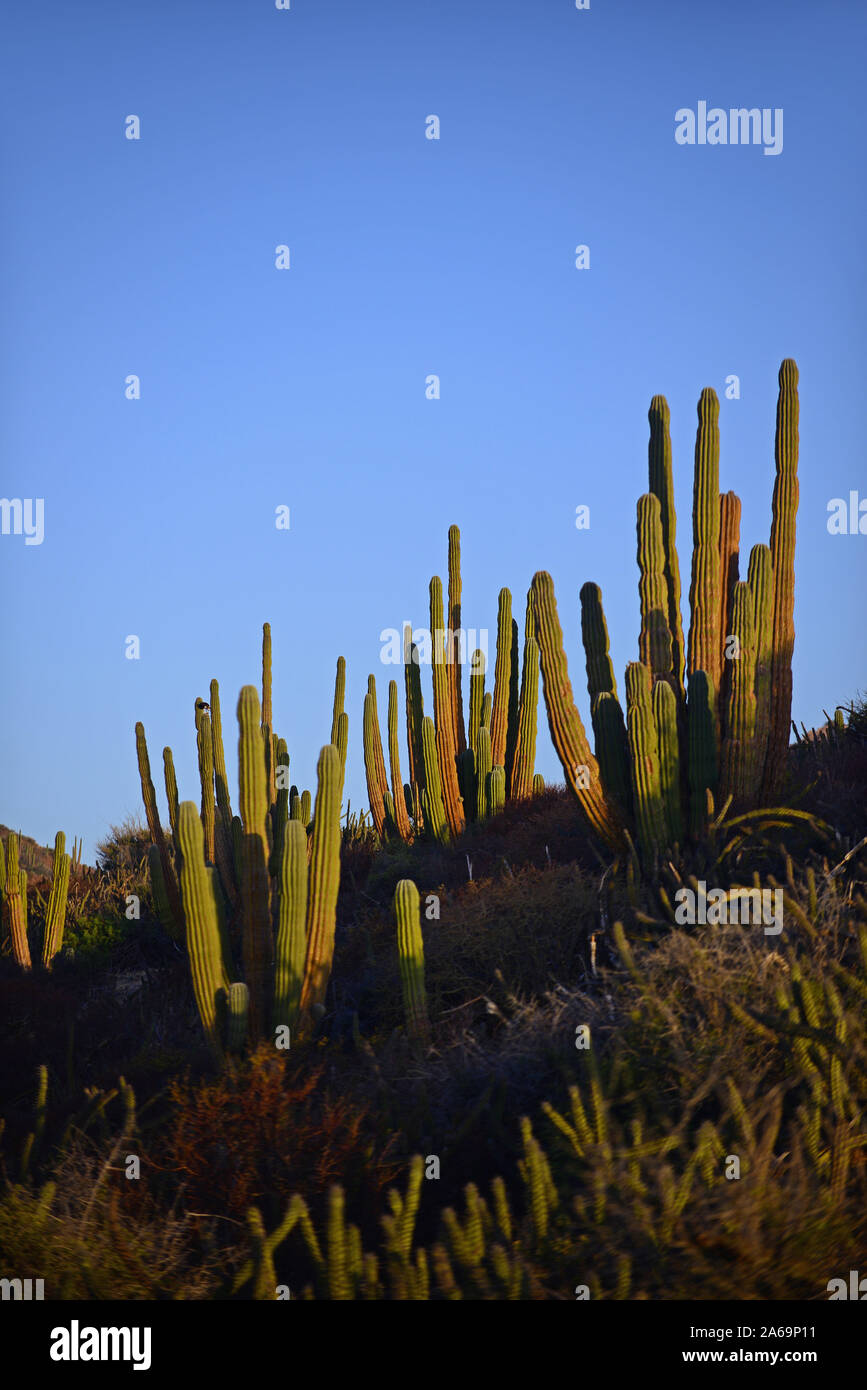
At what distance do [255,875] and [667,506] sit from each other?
4.58 meters

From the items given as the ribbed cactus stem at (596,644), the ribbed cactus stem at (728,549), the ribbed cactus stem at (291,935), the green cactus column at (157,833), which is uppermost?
the ribbed cactus stem at (728,549)

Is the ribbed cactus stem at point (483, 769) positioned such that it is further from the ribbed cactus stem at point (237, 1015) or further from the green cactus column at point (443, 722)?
the ribbed cactus stem at point (237, 1015)

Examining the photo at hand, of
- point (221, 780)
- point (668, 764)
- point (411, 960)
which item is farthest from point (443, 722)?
point (411, 960)

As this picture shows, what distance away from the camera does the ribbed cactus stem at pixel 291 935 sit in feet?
22.0

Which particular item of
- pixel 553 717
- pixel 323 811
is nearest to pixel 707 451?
pixel 553 717

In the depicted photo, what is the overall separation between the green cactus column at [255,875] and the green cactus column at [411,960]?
0.86 meters

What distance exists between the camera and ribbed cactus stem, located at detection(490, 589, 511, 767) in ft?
41.6

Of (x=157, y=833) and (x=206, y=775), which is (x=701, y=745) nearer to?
(x=206, y=775)

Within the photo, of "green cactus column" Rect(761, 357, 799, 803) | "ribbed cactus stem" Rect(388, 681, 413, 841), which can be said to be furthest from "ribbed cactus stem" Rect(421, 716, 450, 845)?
"green cactus column" Rect(761, 357, 799, 803)

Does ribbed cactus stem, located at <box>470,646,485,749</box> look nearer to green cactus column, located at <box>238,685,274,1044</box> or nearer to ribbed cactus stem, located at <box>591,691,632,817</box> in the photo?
ribbed cactus stem, located at <box>591,691,632,817</box>

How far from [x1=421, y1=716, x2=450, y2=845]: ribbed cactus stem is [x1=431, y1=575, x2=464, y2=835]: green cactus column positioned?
70 mm

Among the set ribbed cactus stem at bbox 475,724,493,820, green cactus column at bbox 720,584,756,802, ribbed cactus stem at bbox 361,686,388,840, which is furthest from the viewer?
ribbed cactus stem at bbox 361,686,388,840

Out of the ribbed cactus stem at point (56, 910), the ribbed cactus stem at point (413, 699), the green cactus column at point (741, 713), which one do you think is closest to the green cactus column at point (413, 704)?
the ribbed cactus stem at point (413, 699)
